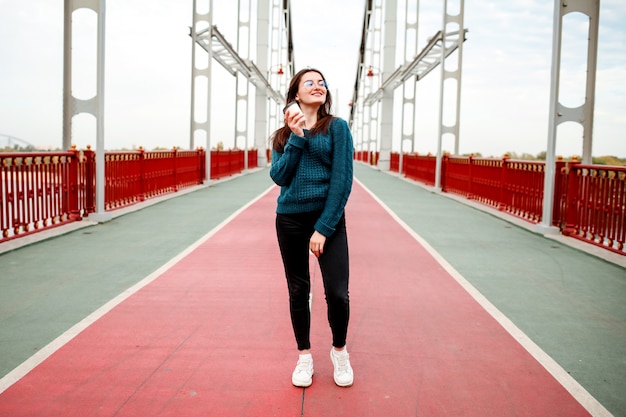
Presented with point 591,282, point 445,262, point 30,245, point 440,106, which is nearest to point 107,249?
point 30,245

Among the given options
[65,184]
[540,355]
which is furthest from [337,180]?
[65,184]

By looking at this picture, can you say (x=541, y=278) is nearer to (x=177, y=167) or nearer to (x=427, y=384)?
(x=427, y=384)

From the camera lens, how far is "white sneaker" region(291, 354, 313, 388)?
348 cm

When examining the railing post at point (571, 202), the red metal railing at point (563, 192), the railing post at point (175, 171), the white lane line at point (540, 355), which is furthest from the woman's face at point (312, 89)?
the railing post at point (175, 171)

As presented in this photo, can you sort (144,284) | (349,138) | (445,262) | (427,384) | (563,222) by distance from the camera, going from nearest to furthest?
(349,138), (427,384), (144,284), (445,262), (563,222)

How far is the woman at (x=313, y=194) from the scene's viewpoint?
10.6 feet

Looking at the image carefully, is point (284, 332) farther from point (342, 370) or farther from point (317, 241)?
point (317, 241)

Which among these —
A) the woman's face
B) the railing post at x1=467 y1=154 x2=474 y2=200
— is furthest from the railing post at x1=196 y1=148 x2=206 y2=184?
the woman's face

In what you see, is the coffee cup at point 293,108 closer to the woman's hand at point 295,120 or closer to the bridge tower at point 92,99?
the woman's hand at point 295,120

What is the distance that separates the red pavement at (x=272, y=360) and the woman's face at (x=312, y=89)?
1.59 meters

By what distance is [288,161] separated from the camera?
323cm

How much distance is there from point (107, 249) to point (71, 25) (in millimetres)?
4880

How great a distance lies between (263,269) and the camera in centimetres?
678

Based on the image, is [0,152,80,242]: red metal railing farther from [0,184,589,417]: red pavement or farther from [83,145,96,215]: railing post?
[0,184,589,417]: red pavement
